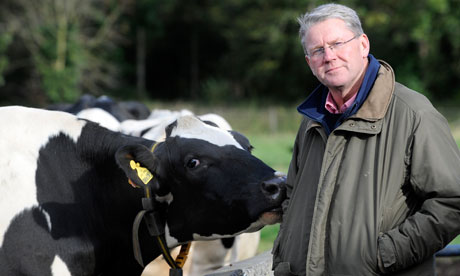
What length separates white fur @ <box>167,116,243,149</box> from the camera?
3.78 m

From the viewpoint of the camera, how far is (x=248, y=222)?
362 cm

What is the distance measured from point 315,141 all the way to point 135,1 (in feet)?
153

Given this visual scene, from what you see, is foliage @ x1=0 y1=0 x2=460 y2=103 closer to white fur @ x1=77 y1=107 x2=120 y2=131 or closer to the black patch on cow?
white fur @ x1=77 y1=107 x2=120 y2=131

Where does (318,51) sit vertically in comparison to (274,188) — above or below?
above

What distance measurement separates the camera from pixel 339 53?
9.05 ft

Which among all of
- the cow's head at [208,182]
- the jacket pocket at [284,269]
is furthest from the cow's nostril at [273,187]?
the jacket pocket at [284,269]

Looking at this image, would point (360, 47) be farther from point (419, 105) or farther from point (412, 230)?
point (412, 230)

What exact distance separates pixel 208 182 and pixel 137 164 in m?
0.42

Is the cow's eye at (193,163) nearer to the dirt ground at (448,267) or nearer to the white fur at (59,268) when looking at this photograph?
the white fur at (59,268)

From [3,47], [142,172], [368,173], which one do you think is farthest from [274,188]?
[3,47]

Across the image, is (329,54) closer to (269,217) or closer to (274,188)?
(274,188)

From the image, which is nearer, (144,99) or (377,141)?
(377,141)

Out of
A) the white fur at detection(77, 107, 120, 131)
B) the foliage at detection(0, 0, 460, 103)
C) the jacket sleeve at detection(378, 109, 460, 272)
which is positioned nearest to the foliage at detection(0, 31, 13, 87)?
the foliage at detection(0, 0, 460, 103)

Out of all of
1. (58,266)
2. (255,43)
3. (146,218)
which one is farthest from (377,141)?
(255,43)
